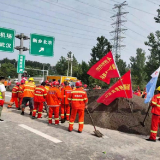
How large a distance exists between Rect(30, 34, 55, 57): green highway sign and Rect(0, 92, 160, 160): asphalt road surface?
903cm

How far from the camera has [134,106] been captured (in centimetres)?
872

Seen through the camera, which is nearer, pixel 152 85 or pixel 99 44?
pixel 152 85

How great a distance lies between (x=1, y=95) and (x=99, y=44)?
105 feet

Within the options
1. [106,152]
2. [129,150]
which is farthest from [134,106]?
[106,152]

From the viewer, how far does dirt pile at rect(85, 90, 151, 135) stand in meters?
7.38

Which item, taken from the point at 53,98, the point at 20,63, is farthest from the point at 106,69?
the point at 20,63

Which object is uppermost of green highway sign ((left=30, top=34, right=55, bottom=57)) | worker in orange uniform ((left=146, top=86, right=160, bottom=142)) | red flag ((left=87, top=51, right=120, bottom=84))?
green highway sign ((left=30, top=34, right=55, bottom=57))

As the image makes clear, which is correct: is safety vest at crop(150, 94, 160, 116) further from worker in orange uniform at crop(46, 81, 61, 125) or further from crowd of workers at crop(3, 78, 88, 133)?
worker in orange uniform at crop(46, 81, 61, 125)

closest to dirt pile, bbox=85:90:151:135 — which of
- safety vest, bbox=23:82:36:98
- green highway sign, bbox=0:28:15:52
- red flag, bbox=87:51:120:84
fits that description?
red flag, bbox=87:51:120:84

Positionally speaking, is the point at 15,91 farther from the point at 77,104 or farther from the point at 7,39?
the point at 77,104

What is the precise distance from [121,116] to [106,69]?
2.12 meters

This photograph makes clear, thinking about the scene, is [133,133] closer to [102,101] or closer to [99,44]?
[102,101]

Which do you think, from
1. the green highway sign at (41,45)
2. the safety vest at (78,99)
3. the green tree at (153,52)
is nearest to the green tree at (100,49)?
the green tree at (153,52)

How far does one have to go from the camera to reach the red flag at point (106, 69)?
792 centimetres
